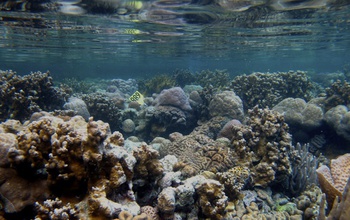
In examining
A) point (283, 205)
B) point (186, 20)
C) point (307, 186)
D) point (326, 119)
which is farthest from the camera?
point (186, 20)

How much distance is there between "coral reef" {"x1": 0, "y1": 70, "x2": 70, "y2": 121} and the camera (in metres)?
7.94

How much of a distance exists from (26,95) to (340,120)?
459 inches

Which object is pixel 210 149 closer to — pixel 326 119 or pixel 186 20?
pixel 326 119

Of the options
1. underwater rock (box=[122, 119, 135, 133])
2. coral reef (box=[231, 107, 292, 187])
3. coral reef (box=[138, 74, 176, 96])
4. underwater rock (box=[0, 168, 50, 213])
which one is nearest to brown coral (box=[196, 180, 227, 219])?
underwater rock (box=[0, 168, 50, 213])

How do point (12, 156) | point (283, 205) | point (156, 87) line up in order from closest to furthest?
point (12, 156)
point (283, 205)
point (156, 87)

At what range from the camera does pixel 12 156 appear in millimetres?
2674

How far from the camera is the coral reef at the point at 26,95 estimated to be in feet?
26.0

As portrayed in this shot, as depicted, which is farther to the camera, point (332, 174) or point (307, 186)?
point (307, 186)

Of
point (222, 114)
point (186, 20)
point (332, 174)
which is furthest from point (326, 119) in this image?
point (186, 20)

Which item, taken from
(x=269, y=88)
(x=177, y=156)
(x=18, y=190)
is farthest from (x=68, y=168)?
(x=269, y=88)

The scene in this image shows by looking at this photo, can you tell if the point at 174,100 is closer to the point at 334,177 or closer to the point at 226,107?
the point at 226,107

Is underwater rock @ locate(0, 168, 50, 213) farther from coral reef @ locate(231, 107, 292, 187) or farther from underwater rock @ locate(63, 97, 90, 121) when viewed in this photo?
underwater rock @ locate(63, 97, 90, 121)

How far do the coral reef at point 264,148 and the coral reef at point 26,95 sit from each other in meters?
6.96

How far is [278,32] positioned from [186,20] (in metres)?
10.5
